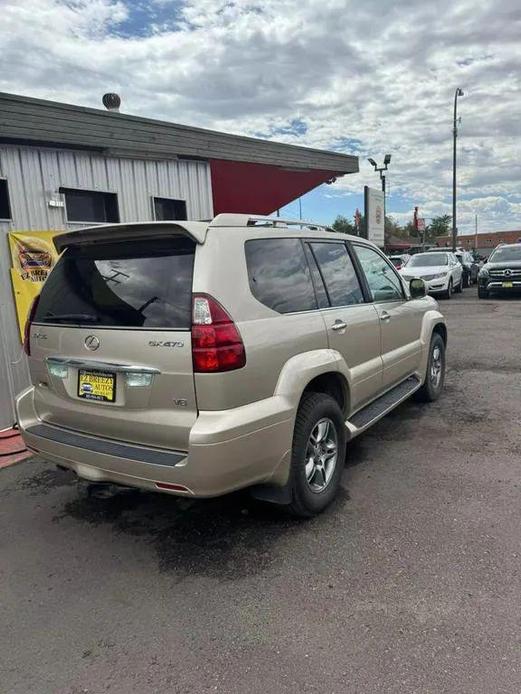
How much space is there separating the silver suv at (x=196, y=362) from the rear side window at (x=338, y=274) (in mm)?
32

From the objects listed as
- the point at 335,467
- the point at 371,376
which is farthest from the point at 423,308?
the point at 335,467

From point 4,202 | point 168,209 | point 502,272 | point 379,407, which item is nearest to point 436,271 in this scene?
point 502,272

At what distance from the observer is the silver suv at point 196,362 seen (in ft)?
8.87

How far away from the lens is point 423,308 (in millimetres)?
5629

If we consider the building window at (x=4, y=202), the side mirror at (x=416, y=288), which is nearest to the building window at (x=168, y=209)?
the building window at (x=4, y=202)

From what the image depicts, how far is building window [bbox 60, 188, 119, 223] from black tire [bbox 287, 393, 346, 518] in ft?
14.5

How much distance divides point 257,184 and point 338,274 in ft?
20.4

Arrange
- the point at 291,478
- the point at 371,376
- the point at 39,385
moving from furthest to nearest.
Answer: the point at 371,376 < the point at 39,385 < the point at 291,478

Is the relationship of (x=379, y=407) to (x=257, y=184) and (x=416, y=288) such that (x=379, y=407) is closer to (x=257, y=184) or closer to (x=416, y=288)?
(x=416, y=288)

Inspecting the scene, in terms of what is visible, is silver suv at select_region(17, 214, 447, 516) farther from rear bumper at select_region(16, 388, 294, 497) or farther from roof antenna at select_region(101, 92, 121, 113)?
roof antenna at select_region(101, 92, 121, 113)

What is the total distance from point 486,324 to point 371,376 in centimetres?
880

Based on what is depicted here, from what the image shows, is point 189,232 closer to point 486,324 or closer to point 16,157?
point 16,157

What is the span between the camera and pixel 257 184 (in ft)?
31.9

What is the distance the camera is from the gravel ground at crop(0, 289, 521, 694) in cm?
224
